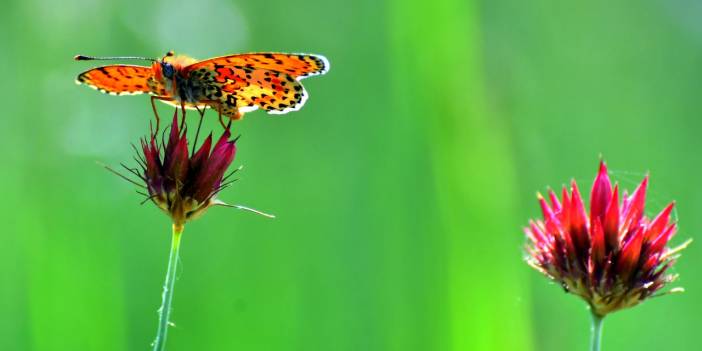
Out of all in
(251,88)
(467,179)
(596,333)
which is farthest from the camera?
(467,179)

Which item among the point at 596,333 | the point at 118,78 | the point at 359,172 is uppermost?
the point at 359,172

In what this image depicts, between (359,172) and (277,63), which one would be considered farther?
(359,172)

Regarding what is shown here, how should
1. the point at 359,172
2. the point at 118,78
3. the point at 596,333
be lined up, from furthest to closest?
the point at 359,172
the point at 118,78
the point at 596,333

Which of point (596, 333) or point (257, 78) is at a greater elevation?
point (257, 78)

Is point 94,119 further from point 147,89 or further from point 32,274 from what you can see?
point 147,89

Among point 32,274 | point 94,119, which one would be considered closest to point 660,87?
point 94,119

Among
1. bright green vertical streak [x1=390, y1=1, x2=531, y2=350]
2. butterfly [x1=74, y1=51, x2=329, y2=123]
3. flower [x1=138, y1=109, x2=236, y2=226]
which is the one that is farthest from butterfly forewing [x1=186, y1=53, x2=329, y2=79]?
bright green vertical streak [x1=390, y1=1, x2=531, y2=350]

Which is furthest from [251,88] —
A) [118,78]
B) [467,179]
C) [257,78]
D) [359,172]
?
[359,172]

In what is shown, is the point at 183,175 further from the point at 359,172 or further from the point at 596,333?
the point at 359,172
